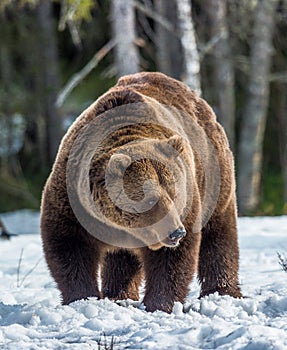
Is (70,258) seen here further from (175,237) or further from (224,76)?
(224,76)

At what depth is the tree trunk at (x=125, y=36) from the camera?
12.6 metres

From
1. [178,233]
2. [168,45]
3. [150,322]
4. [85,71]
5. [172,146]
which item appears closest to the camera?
[150,322]

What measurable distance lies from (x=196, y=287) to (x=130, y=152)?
192cm

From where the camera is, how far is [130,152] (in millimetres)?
5398

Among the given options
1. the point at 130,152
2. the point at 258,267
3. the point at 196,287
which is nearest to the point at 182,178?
the point at 130,152

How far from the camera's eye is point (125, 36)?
12.7 meters

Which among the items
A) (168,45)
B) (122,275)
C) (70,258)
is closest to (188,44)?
(168,45)

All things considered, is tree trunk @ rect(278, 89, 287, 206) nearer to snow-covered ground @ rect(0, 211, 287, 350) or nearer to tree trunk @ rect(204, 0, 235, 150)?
tree trunk @ rect(204, 0, 235, 150)

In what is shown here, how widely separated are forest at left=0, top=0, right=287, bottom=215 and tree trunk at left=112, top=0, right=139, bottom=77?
392 cm

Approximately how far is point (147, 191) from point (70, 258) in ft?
2.38

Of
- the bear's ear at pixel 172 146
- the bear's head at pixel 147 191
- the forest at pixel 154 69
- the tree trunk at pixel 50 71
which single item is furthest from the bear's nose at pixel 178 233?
the tree trunk at pixel 50 71

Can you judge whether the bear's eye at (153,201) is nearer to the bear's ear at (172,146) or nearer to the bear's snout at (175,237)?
the bear's snout at (175,237)

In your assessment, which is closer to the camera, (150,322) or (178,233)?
(150,322)

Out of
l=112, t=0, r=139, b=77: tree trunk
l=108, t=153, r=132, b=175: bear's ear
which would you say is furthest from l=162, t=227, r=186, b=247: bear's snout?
l=112, t=0, r=139, b=77: tree trunk
